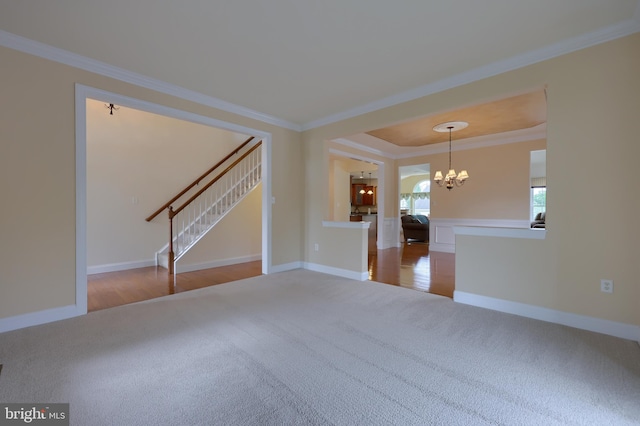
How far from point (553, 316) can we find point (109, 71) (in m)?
5.24

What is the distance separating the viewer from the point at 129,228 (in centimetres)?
498

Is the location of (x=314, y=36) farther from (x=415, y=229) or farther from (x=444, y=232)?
(x=415, y=229)

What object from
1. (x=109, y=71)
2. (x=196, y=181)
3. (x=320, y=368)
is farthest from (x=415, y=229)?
(x=109, y=71)

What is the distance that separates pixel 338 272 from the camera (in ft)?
15.0

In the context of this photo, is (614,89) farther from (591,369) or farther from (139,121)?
(139,121)

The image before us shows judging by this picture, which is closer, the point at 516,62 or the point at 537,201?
the point at 516,62

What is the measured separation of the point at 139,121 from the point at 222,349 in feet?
15.7

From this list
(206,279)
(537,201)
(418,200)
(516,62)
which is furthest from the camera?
(418,200)

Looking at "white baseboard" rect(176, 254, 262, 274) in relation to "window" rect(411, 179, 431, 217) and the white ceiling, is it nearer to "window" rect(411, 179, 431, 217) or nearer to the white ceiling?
the white ceiling

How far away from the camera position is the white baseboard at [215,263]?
486cm

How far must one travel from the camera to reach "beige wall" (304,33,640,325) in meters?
2.33

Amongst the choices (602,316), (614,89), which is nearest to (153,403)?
(602,316)

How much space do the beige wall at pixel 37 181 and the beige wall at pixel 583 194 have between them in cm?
439

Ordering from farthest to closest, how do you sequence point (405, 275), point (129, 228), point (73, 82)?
point (129, 228)
point (405, 275)
point (73, 82)
